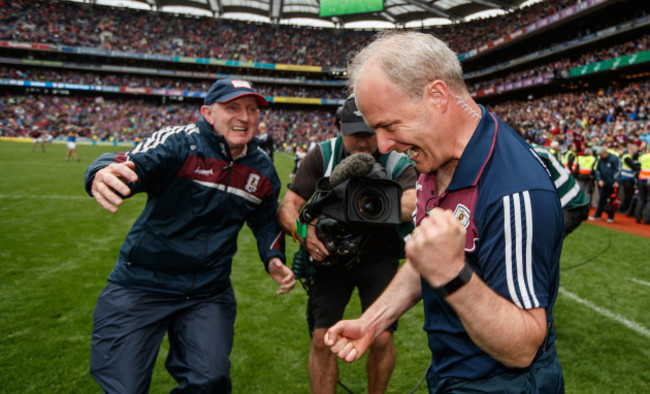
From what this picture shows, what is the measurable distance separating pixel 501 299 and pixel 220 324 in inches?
75.1

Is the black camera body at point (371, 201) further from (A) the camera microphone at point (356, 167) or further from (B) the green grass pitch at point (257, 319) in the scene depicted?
(B) the green grass pitch at point (257, 319)

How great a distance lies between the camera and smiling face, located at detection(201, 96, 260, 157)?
2.71 metres

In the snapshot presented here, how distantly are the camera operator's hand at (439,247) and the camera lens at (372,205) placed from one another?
1.13 m

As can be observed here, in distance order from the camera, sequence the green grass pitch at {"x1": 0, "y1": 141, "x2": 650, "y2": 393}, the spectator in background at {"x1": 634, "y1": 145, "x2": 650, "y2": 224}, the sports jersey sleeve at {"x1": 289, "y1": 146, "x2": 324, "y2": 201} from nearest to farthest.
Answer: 1. the sports jersey sleeve at {"x1": 289, "y1": 146, "x2": 324, "y2": 201}
2. the green grass pitch at {"x1": 0, "y1": 141, "x2": 650, "y2": 393}
3. the spectator in background at {"x1": 634, "y1": 145, "x2": 650, "y2": 224}

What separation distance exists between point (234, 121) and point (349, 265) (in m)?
1.26

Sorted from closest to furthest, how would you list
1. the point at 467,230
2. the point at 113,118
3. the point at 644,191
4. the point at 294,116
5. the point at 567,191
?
1. the point at 467,230
2. the point at 567,191
3. the point at 644,191
4. the point at 113,118
5. the point at 294,116

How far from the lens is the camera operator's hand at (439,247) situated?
1064 millimetres

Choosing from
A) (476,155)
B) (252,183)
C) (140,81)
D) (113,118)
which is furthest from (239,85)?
(140,81)

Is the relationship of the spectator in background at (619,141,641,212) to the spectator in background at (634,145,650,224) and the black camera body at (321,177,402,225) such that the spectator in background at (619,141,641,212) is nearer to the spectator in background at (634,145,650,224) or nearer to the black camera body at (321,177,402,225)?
the spectator in background at (634,145,650,224)

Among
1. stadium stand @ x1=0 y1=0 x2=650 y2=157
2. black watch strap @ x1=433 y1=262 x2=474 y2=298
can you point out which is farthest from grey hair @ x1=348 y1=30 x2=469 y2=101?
stadium stand @ x1=0 y1=0 x2=650 y2=157

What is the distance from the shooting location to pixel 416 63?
4.64ft

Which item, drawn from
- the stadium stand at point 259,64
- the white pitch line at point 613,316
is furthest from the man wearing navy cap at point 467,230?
the stadium stand at point 259,64

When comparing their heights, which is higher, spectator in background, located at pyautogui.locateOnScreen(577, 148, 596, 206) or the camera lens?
the camera lens

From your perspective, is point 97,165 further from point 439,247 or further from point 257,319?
point 257,319
